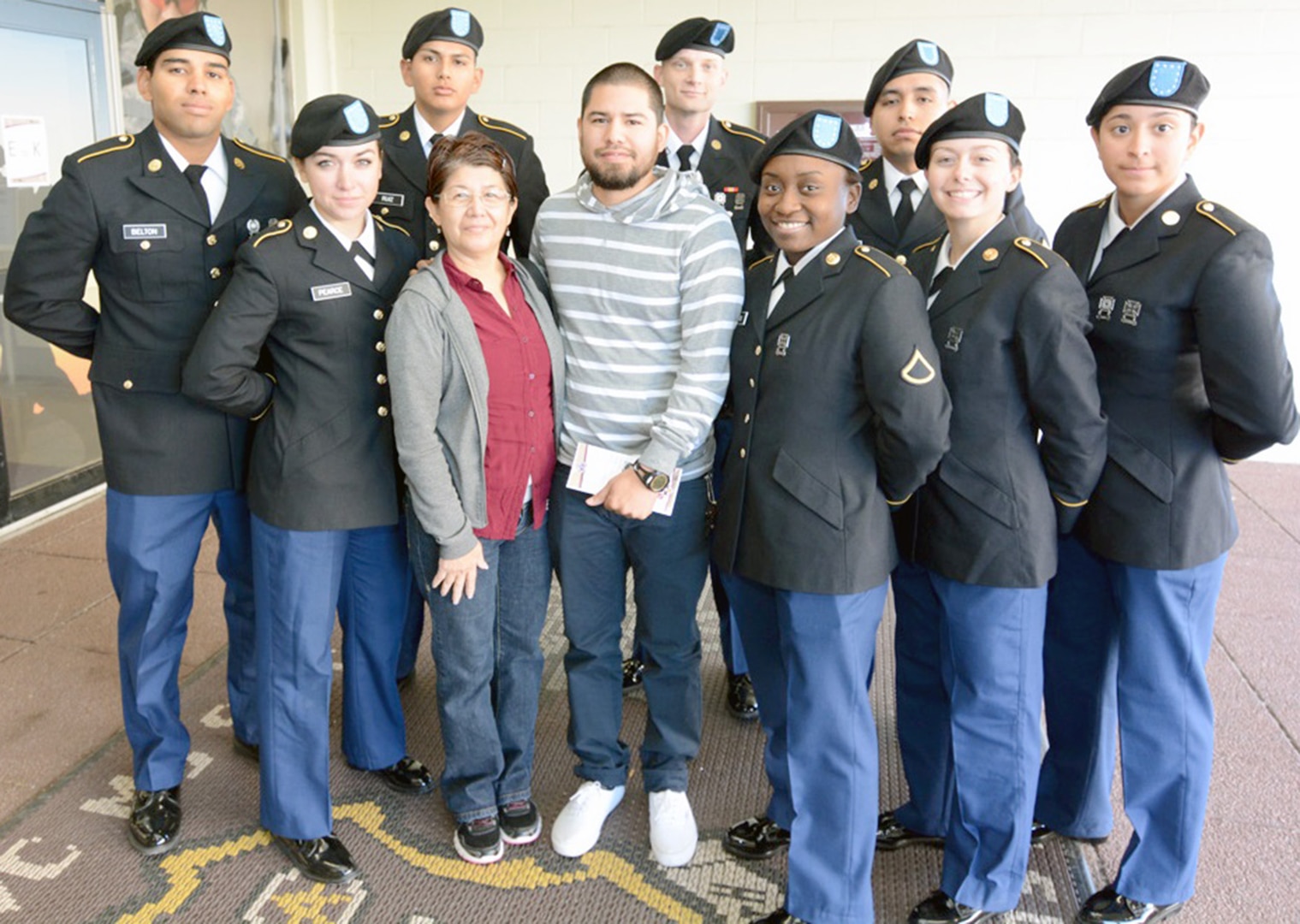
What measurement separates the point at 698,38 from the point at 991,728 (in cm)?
186

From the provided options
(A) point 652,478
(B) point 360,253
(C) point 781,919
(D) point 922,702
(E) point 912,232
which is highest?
(E) point 912,232

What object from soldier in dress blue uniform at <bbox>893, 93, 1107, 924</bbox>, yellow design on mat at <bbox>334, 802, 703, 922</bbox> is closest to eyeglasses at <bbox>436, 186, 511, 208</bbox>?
soldier in dress blue uniform at <bbox>893, 93, 1107, 924</bbox>

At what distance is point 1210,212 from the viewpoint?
6.12ft

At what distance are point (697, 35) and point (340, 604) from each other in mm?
1704

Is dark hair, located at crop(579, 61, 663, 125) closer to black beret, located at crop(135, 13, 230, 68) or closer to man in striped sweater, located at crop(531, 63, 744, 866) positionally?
man in striped sweater, located at crop(531, 63, 744, 866)

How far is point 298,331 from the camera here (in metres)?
2.09

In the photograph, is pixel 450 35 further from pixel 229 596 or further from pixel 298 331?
pixel 229 596

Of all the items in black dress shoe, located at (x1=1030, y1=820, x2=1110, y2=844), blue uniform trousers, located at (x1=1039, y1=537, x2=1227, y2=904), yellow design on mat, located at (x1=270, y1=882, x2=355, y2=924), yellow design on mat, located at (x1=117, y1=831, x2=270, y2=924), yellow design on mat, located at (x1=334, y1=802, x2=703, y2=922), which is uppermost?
blue uniform trousers, located at (x1=1039, y1=537, x2=1227, y2=904)

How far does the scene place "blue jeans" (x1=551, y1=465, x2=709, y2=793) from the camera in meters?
2.21

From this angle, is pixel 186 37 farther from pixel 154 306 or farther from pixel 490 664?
pixel 490 664

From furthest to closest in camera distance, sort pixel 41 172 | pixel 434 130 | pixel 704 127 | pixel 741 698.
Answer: pixel 41 172
pixel 741 698
pixel 704 127
pixel 434 130

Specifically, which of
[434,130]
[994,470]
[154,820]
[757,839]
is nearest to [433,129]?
[434,130]

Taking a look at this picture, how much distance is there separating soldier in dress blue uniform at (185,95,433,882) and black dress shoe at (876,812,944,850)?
1.17m

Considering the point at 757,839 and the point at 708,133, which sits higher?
the point at 708,133
